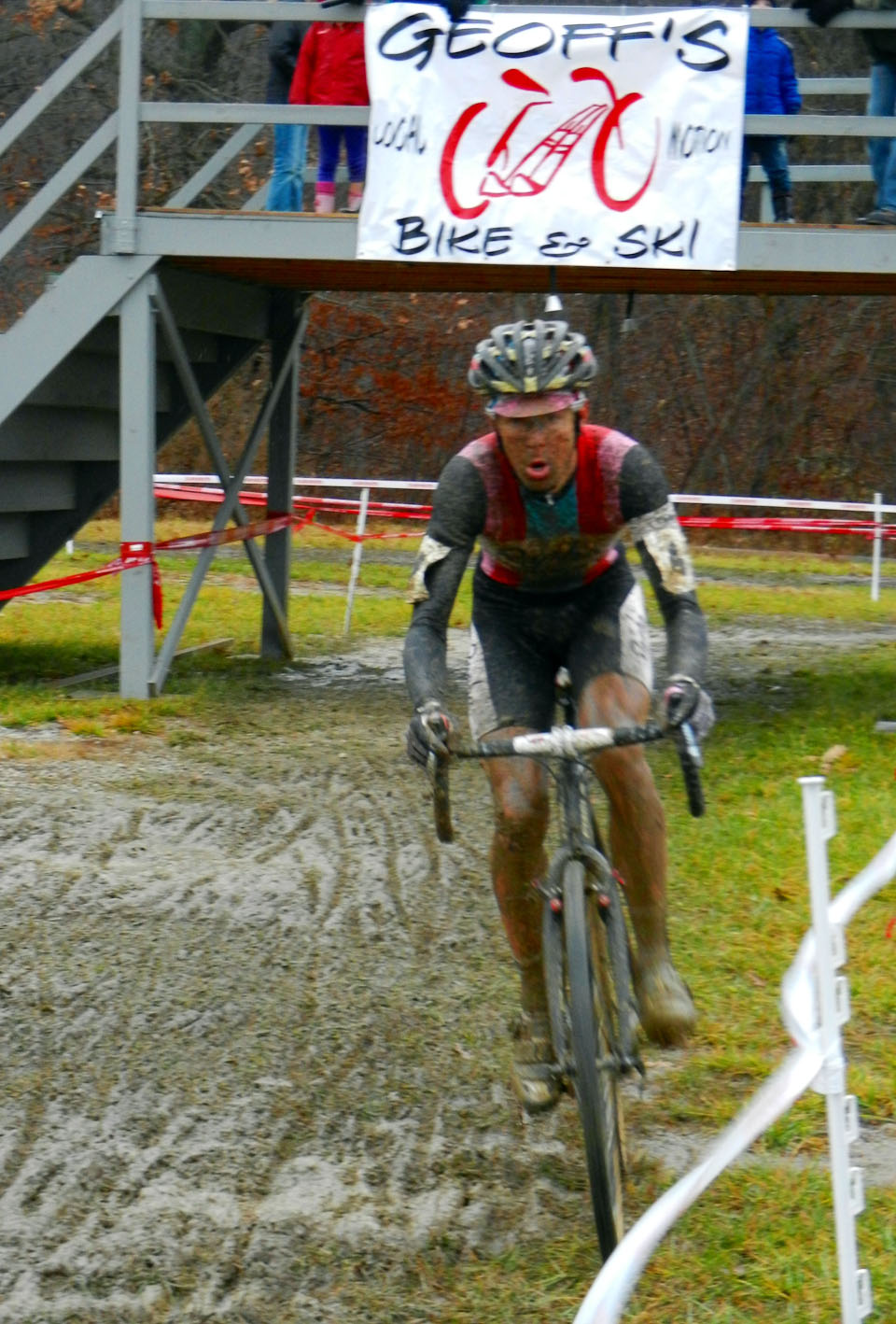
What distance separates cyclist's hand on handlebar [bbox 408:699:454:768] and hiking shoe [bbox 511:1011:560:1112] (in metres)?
0.81

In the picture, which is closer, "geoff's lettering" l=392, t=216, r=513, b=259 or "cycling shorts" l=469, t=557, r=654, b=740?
"cycling shorts" l=469, t=557, r=654, b=740

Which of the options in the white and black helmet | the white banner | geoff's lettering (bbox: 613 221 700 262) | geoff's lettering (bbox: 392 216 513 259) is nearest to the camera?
the white and black helmet

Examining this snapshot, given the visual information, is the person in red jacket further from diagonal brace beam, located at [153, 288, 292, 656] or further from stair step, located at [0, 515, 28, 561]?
stair step, located at [0, 515, 28, 561]

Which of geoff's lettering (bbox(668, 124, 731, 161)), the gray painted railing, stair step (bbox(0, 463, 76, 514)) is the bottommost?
stair step (bbox(0, 463, 76, 514))

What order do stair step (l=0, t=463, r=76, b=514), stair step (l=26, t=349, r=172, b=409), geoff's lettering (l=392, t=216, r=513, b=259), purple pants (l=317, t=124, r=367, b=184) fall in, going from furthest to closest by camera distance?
stair step (l=0, t=463, r=76, b=514) → stair step (l=26, t=349, r=172, b=409) → purple pants (l=317, t=124, r=367, b=184) → geoff's lettering (l=392, t=216, r=513, b=259)

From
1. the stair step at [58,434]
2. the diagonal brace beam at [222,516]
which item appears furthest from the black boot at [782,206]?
the stair step at [58,434]

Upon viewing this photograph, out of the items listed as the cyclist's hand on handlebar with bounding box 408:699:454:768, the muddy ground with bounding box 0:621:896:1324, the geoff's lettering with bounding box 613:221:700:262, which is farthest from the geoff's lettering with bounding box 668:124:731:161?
the cyclist's hand on handlebar with bounding box 408:699:454:768

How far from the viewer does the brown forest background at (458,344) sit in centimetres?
2625

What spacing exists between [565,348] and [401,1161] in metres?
2.11

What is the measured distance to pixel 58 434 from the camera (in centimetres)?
1135

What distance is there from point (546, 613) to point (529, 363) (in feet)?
2.52

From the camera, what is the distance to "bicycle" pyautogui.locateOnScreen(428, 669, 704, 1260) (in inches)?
141

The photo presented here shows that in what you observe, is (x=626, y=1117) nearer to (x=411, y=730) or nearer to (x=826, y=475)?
(x=411, y=730)

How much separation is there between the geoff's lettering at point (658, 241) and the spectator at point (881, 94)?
108 cm
